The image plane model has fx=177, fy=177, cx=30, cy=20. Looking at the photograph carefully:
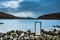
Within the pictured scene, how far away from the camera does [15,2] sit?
2.87 metres

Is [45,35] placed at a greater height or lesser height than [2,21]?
lesser

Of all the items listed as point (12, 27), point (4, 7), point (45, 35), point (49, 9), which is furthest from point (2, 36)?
point (49, 9)

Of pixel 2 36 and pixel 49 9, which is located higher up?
pixel 49 9

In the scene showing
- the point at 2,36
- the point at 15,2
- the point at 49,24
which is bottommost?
the point at 2,36

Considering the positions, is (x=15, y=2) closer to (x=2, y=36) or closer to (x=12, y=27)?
(x=12, y=27)

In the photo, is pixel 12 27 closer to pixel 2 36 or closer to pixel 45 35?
pixel 2 36

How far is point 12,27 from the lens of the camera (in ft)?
9.36

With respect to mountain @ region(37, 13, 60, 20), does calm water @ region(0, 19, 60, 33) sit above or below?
below

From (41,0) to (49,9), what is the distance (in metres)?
0.20

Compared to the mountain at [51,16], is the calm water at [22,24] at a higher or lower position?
lower

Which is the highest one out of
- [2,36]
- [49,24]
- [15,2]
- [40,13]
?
[15,2]

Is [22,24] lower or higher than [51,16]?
lower

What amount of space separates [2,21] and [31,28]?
484mm

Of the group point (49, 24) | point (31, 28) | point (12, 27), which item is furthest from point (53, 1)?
point (12, 27)
